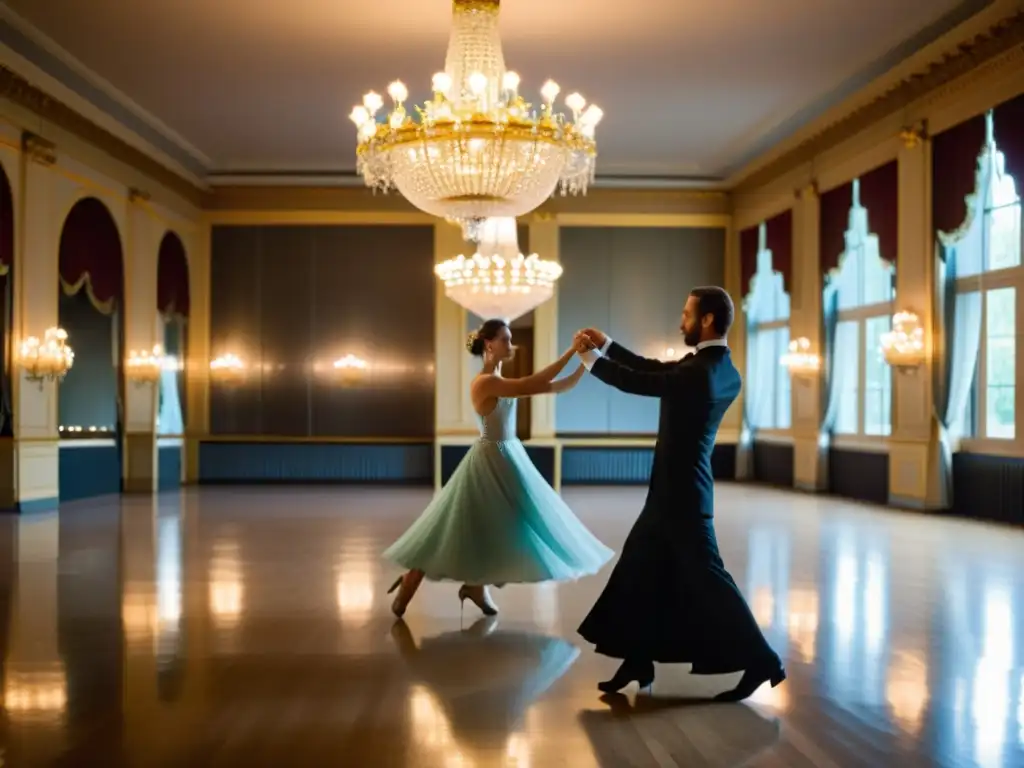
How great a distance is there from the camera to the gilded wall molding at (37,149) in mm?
10125

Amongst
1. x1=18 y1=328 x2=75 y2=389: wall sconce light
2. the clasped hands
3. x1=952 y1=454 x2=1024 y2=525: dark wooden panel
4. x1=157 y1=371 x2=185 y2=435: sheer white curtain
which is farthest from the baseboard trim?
x1=952 y1=454 x2=1024 y2=525: dark wooden panel

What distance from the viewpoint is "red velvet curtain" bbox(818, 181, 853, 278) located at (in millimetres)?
11914

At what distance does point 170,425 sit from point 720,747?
13.0 metres

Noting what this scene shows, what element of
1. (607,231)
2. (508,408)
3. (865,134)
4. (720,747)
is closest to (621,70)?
(865,134)

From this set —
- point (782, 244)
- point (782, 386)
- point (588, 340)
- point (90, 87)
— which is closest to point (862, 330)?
point (782, 244)

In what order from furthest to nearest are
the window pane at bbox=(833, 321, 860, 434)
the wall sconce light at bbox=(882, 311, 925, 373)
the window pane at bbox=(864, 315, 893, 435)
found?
the window pane at bbox=(833, 321, 860, 434), the window pane at bbox=(864, 315, 893, 435), the wall sconce light at bbox=(882, 311, 925, 373)

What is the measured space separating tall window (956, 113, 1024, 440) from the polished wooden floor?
239cm

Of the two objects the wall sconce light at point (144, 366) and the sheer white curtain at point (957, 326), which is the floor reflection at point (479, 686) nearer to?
the sheer white curtain at point (957, 326)

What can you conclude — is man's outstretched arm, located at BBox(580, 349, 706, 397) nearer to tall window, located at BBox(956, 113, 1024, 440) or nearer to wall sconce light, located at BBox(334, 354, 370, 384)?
tall window, located at BBox(956, 113, 1024, 440)

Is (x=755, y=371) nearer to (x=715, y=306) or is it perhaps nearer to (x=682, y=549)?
(x=715, y=306)

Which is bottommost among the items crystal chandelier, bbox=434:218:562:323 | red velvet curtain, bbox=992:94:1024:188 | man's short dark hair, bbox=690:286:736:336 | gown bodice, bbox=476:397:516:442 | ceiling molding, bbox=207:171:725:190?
gown bodice, bbox=476:397:516:442

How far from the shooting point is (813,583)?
5.94 m

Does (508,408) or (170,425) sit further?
(170,425)

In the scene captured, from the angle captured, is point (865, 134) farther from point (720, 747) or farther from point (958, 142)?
point (720, 747)
